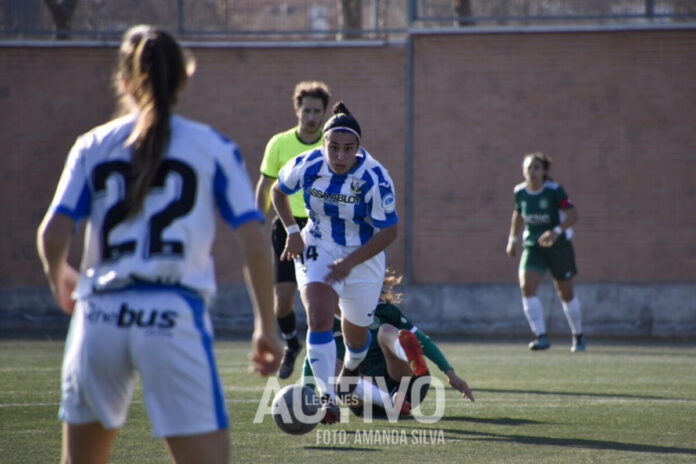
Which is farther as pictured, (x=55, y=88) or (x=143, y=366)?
(x=55, y=88)

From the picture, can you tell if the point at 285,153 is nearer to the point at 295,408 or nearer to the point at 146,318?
the point at 295,408

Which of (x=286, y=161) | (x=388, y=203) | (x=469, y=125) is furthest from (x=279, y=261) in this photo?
(x=469, y=125)

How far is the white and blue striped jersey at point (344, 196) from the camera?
650 cm

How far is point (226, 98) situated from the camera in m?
16.9

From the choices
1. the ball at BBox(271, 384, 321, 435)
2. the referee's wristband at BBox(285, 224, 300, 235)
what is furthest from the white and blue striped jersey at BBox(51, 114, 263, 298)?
the referee's wristband at BBox(285, 224, 300, 235)

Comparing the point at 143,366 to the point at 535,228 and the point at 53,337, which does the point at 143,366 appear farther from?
the point at 53,337

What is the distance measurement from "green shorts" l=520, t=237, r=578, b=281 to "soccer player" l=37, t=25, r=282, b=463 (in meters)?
10.0

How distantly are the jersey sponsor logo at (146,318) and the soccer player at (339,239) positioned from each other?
3.28 metres

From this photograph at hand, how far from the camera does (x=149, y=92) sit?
3.19 m

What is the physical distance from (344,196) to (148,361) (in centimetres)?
361

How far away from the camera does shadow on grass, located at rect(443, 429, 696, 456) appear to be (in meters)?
6.02

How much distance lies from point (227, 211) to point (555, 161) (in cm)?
1390


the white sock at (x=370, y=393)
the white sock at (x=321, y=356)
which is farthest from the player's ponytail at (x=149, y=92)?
the white sock at (x=370, y=393)

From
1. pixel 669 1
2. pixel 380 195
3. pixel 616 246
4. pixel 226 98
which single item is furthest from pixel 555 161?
pixel 380 195
